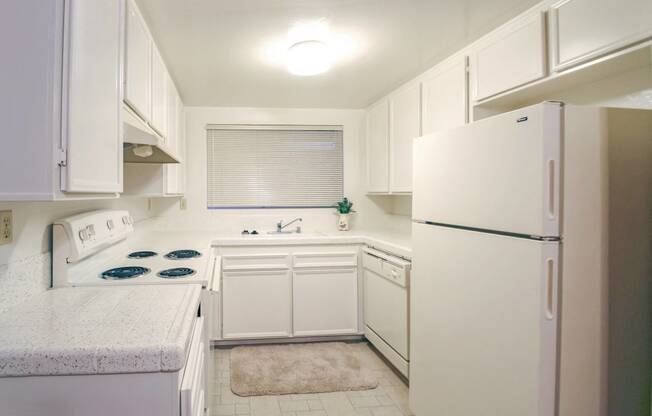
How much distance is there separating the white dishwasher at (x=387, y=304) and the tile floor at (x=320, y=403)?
168mm

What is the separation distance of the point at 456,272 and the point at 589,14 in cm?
118

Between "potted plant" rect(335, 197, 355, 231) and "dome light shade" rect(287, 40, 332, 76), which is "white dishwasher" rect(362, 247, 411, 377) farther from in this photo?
"dome light shade" rect(287, 40, 332, 76)

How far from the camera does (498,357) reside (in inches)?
56.7

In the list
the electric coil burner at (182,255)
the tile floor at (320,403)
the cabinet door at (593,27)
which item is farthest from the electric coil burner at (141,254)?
the cabinet door at (593,27)

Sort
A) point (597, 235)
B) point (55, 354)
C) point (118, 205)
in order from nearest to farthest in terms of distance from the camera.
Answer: point (55, 354), point (597, 235), point (118, 205)

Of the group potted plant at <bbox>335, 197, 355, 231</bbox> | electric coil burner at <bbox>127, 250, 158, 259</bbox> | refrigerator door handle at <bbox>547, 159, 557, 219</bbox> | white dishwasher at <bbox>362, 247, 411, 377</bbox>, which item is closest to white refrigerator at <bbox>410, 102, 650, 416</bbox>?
refrigerator door handle at <bbox>547, 159, 557, 219</bbox>

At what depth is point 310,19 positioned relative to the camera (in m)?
1.96

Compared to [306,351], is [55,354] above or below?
above

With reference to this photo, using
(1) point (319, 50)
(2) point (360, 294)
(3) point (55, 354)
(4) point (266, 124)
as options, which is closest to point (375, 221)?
(2) point (360, 294)

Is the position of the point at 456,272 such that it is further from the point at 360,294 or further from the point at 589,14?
the point at 360,294

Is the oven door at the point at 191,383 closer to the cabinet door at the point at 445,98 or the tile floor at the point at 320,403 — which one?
the tile floor at the point at 320,403

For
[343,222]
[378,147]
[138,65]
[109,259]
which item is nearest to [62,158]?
[138,65]

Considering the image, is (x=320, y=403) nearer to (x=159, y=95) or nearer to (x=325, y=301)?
(x=325, y=301)

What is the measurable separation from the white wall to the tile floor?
5.09ft
